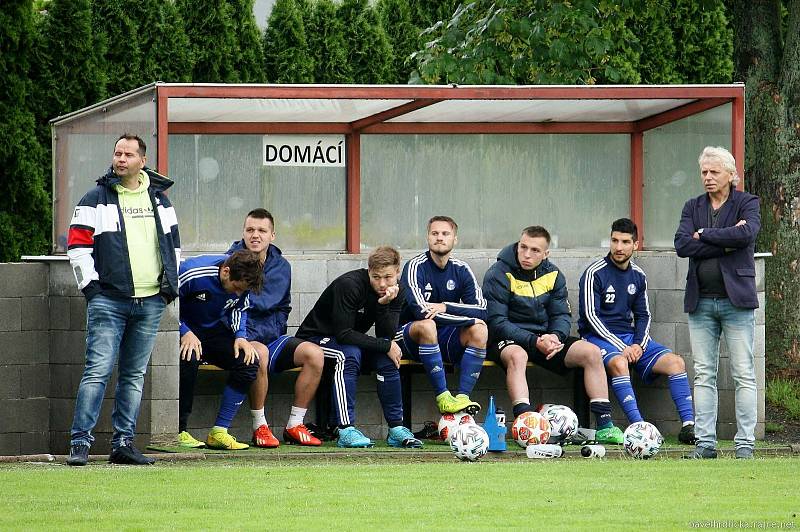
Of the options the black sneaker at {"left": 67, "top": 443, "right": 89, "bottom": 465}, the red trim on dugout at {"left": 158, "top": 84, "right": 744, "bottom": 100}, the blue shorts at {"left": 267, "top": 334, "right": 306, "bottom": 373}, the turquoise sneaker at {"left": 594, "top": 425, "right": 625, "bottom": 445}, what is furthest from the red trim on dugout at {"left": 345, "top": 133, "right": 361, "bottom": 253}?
the black sneaker at {"left": 67, "top": 443, "right": 89, "bottom": 465}

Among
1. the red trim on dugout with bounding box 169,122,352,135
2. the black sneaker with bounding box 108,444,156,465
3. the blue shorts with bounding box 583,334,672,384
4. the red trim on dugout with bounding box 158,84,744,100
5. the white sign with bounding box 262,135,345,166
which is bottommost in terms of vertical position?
the black sneaker with bounding box 108,444,156,465

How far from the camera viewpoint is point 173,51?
14.6 metres

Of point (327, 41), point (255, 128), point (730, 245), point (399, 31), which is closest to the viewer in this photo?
point (730, 245)

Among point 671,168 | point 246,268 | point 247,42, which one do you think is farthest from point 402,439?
point 247,42

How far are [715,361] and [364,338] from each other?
7.84ft

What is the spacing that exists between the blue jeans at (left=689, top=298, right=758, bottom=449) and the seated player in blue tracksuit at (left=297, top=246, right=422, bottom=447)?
1965 mm

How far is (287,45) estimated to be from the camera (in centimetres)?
1530

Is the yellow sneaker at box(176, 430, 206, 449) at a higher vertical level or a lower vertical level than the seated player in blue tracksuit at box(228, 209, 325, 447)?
lower

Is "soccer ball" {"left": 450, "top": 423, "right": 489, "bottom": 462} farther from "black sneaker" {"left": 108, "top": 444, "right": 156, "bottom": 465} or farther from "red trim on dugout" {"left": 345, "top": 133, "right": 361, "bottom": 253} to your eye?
"red trim on dugout" {"left": 345, "top": 133, "right": 361, "bottom": 253}

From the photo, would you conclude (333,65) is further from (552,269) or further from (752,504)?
(752,504)

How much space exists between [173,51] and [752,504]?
9.24m

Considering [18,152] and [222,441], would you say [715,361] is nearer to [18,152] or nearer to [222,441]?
[222,441]

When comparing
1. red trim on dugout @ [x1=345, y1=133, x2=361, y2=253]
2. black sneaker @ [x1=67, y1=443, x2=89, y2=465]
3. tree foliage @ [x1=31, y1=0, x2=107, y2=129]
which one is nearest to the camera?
black sneaker @ [x1=67, y1=443, x2=89, y2=465]

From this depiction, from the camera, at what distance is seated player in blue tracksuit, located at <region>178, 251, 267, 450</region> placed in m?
9.91
